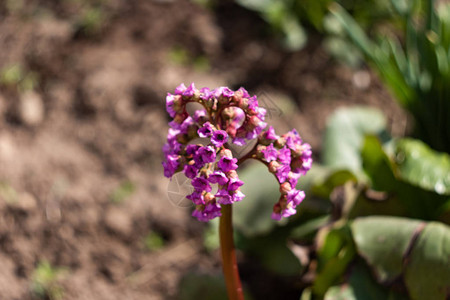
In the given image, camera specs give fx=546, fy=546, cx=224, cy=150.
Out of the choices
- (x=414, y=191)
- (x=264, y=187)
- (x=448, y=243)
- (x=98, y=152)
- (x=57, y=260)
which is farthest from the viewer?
(x=98, y=152)

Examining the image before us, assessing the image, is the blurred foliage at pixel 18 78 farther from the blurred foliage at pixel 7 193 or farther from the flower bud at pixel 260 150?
the flower bud at pixel 260 150

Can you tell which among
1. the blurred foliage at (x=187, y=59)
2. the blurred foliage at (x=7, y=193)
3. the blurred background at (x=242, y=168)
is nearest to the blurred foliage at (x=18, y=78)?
the blurred background at (x=242, y=168)

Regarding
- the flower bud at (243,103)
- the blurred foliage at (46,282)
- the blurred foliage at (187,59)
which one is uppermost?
the flower bud at (243,103)

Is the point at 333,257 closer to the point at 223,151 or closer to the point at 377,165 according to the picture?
the point at 377,165

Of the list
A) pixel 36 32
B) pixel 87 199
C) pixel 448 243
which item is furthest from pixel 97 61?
pixel 448 243

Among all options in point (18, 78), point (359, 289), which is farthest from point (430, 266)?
point (18, 78)

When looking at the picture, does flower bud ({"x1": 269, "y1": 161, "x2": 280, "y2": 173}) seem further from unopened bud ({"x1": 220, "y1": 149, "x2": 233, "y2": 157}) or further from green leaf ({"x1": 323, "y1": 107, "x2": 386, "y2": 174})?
green leaf ({"x1": 323, "y1": 107, "x2": 386, "y2": 174})

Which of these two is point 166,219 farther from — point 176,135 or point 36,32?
point 36,32
